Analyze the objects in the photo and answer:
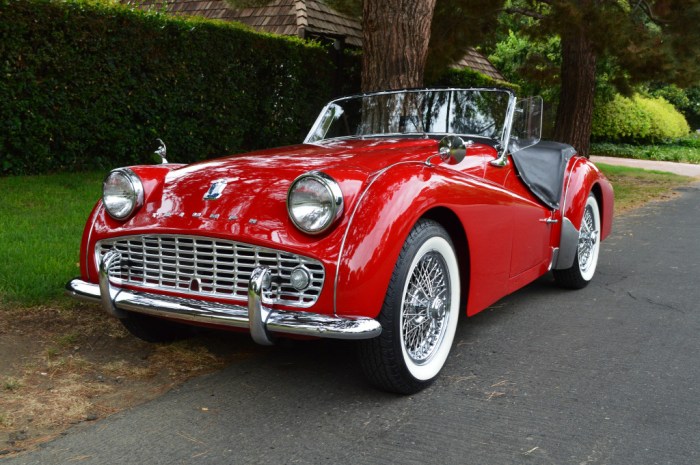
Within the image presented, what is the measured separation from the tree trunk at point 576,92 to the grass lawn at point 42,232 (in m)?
3.29

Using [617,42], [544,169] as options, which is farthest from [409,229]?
[617,42]

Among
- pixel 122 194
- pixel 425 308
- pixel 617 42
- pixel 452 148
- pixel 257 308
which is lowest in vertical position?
pixel 425 308

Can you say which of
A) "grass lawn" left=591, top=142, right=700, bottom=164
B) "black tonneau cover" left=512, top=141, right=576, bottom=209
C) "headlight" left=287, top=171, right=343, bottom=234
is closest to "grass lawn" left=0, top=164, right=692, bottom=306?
"headlight" left=287, top=171, right=343, bottom=234

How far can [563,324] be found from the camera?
423 cm

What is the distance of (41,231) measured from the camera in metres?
5.76

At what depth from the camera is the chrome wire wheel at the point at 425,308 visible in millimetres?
3114

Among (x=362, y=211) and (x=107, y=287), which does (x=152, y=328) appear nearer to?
(x=107, y=287)

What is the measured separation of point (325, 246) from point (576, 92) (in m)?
11.3

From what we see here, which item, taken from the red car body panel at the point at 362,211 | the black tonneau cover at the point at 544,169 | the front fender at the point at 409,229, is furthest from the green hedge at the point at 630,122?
the front fender at the point at 409,229

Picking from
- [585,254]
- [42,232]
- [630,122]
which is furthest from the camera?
[630,122]

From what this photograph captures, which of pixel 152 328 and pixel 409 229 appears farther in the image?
pixel 152 328

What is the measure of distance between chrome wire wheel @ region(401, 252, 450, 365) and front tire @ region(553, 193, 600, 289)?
185 centimetres

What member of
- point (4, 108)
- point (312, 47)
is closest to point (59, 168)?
point (4, 108)

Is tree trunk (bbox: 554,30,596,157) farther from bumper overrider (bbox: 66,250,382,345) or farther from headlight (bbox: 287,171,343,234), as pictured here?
bumper overrider (bbox: 66,250,382,345)
